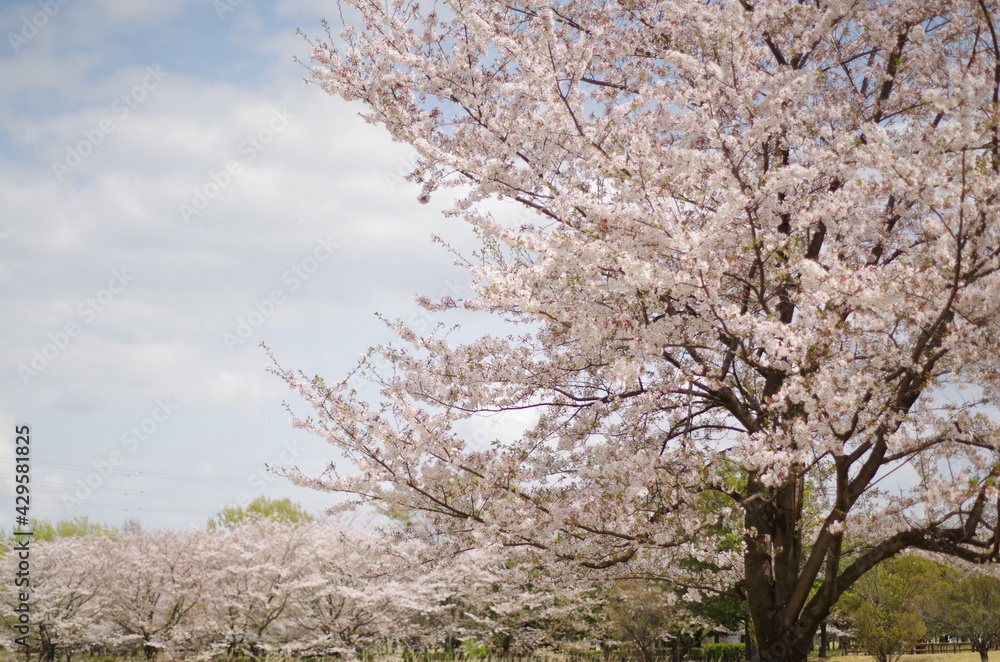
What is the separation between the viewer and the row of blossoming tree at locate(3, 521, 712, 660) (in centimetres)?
2195

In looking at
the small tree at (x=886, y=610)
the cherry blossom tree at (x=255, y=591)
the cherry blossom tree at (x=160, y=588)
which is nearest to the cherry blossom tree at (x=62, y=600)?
the cherry blossom tree at (x=160, y=588)

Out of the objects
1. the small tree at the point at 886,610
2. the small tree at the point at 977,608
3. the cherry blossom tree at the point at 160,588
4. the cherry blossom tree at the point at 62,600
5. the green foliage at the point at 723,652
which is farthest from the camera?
the green foliage at the point at 723,652

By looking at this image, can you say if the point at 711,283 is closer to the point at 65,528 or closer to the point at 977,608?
the point at 977,608

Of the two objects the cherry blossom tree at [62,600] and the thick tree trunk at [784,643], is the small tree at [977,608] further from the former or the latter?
the cherry blossom tree at [62,600]

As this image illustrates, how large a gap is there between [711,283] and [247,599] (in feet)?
68.1

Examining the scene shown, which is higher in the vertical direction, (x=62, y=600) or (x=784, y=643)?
(x=784, y=643)

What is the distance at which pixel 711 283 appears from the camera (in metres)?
5.34

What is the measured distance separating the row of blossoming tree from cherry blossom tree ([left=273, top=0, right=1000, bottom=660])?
1525cm

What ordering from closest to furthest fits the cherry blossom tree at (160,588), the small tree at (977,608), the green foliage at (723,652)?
the cherry blossom tree at (160,588) → the small tree at (977,608) → the green foliage at (723,652)

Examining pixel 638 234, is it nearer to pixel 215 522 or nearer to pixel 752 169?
pixel 752 169

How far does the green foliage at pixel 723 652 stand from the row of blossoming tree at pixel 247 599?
5.19 m

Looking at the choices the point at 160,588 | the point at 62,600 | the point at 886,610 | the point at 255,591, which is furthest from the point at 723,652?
the point at 62,600

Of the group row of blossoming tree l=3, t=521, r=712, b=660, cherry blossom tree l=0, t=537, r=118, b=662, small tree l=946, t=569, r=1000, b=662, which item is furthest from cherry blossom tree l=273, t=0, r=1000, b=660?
small tree l=946, t=569, r=1000, b=662

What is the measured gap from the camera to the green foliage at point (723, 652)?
27859 mm
